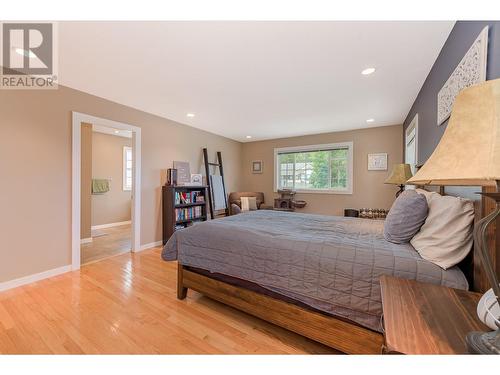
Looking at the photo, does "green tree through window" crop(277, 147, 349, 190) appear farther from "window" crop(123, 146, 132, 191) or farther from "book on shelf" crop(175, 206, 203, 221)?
"window" crop(123, 146, 132, 191)

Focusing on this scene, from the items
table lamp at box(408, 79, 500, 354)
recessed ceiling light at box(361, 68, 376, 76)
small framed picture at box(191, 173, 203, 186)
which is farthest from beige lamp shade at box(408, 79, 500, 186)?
small framed picture at box(191, 173, 203, 186)

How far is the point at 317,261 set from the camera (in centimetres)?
140

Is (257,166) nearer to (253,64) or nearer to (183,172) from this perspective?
(183,172)

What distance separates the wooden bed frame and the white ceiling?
151 cm

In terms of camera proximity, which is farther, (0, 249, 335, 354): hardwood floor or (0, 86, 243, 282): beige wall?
(0, 86, 243, 282): beige wall

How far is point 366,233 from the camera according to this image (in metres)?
1.81

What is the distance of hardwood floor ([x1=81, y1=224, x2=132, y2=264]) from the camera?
330 centimetres

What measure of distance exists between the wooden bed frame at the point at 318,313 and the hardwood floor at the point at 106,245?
7.25 feet

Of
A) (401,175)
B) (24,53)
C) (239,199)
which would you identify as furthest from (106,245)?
(401,175)

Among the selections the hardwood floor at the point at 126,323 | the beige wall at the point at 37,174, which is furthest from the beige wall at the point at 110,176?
the hardwood floor at the point at 126,323

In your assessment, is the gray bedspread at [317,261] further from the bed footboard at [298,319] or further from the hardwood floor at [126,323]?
the hardwood floor at [126,323]

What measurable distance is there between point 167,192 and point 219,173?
66.9 inches
